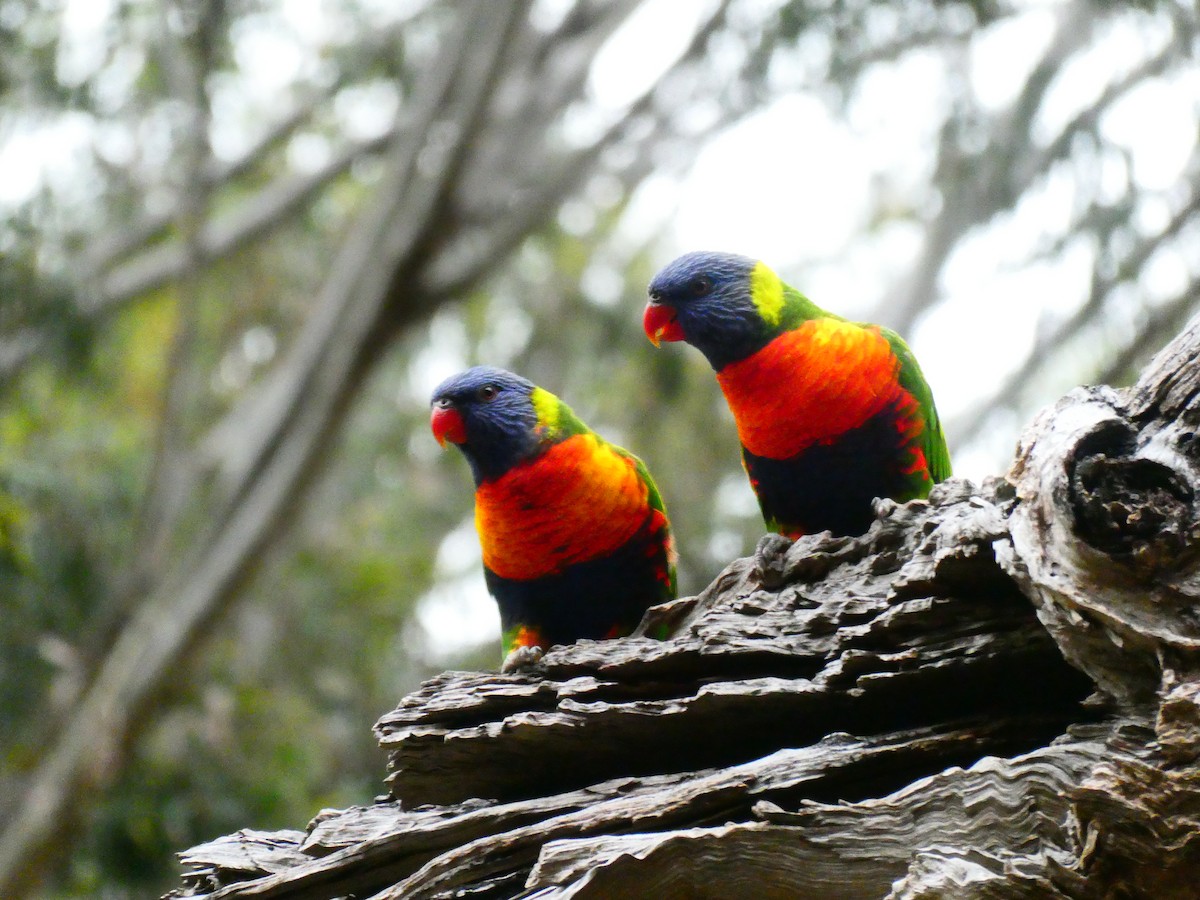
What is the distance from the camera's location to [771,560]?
2.15 m

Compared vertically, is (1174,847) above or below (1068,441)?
below

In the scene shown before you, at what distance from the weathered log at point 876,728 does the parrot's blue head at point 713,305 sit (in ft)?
1.87

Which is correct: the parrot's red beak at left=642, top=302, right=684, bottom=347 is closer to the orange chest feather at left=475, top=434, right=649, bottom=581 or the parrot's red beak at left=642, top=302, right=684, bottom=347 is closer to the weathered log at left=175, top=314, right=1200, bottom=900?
the orange chest feather at left=475, top=434, right=649, bottom=581

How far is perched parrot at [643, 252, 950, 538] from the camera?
2.41 meters

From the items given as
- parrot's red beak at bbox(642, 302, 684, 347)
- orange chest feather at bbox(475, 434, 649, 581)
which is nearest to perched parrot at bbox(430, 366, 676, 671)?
orange chest feather at bbox(475, 434, 649, 581)

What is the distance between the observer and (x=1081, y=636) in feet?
4.81

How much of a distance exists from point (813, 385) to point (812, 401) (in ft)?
0.12

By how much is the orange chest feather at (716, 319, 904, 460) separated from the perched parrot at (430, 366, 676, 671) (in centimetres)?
39

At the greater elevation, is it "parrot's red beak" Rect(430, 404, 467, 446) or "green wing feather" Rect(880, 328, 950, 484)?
"parrot's red beak" Rect(430, 404, 467, 446)

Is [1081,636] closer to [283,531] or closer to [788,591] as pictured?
[788,591]

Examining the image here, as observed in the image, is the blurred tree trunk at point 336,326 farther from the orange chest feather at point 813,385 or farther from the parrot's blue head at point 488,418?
the orange chest feather at point 813,385

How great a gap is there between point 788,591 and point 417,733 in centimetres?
75

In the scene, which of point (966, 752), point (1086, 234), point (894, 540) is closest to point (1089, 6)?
point (1086, 234)

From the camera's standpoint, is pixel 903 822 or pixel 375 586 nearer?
pixel 903 822
